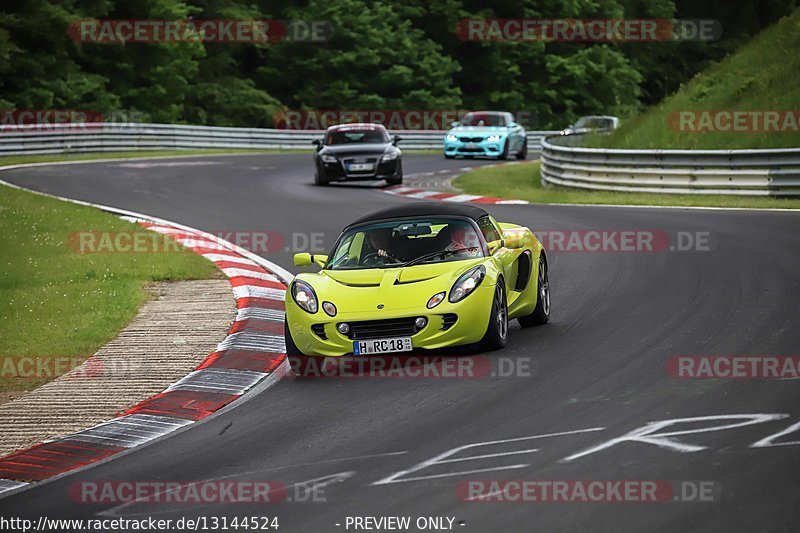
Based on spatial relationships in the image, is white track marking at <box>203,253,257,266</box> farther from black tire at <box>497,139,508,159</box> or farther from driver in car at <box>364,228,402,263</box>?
black tire at <box>497,139,508,159</box>

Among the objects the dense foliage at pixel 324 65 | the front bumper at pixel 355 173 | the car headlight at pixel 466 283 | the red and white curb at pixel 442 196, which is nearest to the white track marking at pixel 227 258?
the car headlight at pixel 466 283

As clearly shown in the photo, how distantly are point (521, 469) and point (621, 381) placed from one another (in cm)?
242

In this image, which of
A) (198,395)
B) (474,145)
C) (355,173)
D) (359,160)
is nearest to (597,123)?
(474,145)

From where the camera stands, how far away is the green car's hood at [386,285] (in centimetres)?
1062

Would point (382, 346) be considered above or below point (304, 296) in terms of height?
below

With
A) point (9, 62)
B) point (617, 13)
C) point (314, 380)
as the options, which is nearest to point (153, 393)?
Answer: point (314, 380)

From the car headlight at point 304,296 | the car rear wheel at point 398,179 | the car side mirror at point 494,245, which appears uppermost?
the car side mirror at point 494,245

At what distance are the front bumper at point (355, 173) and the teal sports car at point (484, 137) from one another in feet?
34.6

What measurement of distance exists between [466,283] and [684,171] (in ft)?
47.8

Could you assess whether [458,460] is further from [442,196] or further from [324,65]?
[324,65]

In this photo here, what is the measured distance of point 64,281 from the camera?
618 inches

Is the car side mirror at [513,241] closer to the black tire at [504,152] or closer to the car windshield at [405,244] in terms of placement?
the car windshield at [405,244]

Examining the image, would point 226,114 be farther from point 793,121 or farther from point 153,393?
point 153,393

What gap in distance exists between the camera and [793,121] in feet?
88.7
